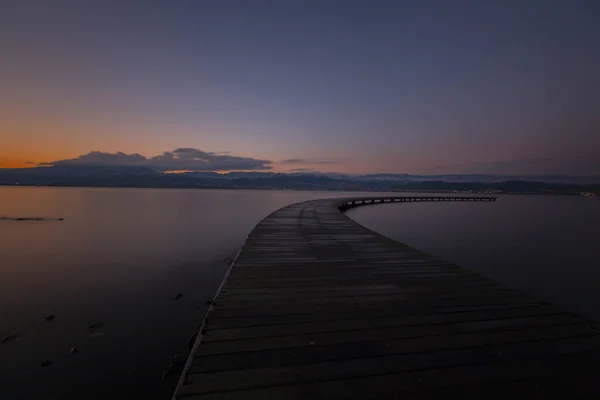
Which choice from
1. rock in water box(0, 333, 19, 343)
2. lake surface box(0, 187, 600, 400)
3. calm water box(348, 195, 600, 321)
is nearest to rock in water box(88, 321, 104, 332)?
lake surface box(0, 187, 600, 400)

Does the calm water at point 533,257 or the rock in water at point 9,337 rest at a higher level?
the rock in water at point 9,337

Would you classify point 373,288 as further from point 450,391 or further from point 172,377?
point 172,377

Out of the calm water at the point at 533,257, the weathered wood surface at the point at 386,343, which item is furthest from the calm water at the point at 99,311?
the calm water at the point at 533,257

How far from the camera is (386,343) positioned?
3092 mm

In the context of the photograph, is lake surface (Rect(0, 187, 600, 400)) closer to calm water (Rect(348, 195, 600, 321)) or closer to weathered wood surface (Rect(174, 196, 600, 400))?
calm water (Rect(348, 195, 600, 321))

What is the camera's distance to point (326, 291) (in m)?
4.78

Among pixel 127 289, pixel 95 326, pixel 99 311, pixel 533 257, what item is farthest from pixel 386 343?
pixel 533 257

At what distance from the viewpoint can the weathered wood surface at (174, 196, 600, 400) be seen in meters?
2.44

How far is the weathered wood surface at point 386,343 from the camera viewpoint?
244 centimetres

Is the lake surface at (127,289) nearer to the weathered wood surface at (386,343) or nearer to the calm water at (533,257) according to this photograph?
the calm water at (533,257)

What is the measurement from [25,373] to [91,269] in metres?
7.00

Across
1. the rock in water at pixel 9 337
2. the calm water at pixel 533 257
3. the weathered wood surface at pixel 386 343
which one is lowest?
the calm water at pixel 533 257

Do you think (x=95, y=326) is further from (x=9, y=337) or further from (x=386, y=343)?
(x=386, y=343)

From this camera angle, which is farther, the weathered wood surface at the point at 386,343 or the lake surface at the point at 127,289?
the lake surface at the point at 127,289
